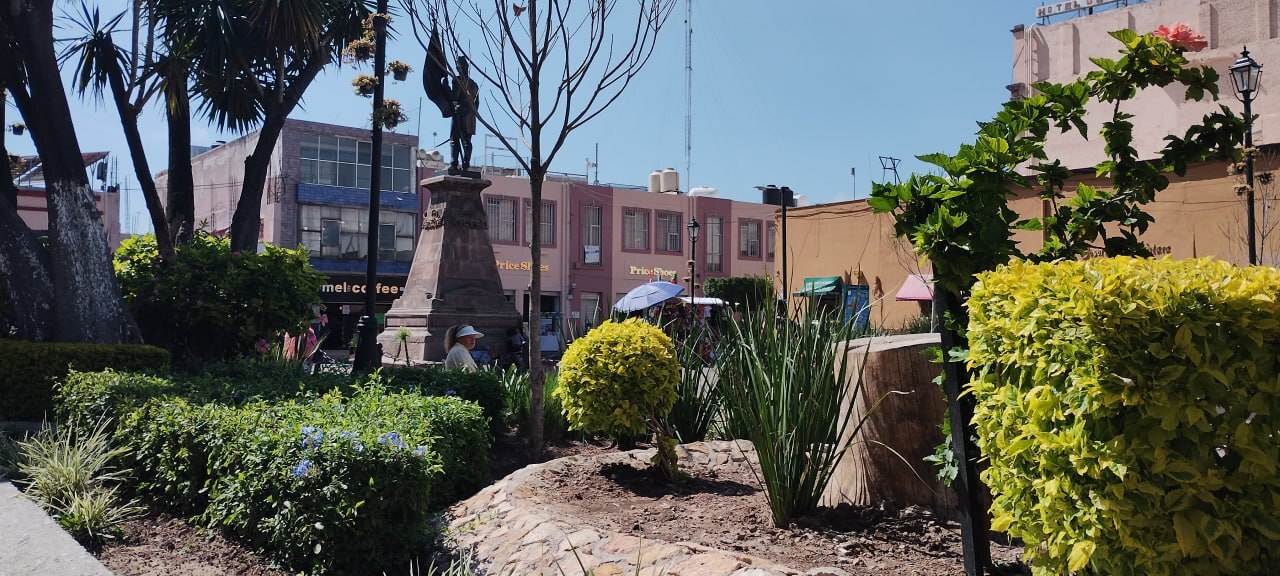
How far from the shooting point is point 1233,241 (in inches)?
748

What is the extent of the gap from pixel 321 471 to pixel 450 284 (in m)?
9.87

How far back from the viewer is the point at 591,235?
40250 mm

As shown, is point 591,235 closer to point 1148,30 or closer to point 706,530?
point 1148,30

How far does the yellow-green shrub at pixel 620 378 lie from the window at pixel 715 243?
3771cm

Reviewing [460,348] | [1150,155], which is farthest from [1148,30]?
[460,348]

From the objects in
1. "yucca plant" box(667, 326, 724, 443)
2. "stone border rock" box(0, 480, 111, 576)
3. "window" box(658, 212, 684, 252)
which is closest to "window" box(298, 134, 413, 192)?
"window" box(658, 212, 684, 252)

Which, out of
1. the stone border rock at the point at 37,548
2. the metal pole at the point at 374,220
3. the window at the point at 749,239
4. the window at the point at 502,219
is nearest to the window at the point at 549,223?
the window at the point at 502,219

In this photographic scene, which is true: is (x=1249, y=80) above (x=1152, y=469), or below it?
above

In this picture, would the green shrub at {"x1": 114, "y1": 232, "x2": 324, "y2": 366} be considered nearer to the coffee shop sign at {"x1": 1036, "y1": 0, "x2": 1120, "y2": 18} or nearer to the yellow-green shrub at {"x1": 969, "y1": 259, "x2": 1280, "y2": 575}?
the yellow-green shrub at {"x1": 969, "y1": 259, "x2": 1280, "y2": 575}

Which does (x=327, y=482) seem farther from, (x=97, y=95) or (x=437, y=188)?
(x=97, y=95)

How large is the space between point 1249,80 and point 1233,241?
8324 millimetres

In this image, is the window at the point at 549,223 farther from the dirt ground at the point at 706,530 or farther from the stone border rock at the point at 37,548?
the stone border rock at the point at 37,548

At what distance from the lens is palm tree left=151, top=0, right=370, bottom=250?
13.6 meters

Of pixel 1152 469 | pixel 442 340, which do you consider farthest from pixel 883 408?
pixel 442 340
